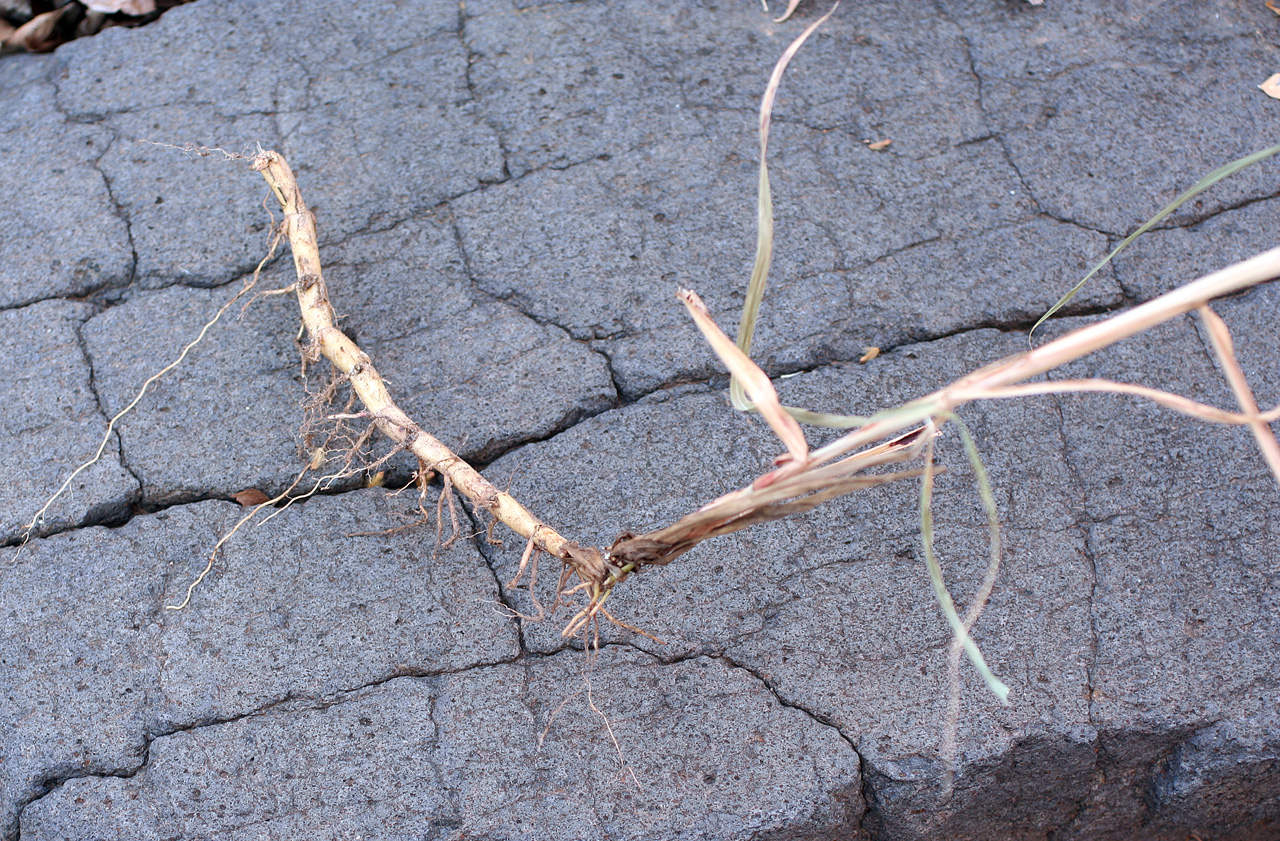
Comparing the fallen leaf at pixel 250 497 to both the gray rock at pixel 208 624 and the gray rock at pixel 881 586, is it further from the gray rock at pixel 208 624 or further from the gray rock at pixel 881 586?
the gray rock at pixel 881 586

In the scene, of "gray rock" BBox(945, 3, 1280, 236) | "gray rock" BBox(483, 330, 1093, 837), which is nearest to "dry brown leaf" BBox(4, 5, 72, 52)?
"gray rock" BBox(483, 330, 1093, 837)

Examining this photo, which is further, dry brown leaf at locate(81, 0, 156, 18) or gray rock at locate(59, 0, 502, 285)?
dry brown leaf at locate(81, 0, 156, 18)

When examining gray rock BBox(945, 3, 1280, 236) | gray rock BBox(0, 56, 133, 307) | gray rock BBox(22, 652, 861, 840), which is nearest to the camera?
gray rock BBox(22, 652, 861, 840)

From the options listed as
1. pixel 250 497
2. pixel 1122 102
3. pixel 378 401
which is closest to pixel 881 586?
pixel 378 401

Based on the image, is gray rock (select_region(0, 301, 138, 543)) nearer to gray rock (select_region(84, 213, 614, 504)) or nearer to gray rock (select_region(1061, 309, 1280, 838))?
gray rock (select_region(84, 213, 614, 504))

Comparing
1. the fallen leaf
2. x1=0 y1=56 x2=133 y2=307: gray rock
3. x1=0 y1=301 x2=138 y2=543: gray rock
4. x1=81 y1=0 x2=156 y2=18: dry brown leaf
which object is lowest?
the fallen leaf

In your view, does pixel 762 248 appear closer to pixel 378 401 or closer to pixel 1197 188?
pixel 1197 188

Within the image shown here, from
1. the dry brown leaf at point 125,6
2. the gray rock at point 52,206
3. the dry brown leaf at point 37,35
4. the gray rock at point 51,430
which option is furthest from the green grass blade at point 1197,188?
the dry brown leaf at point 37,35
